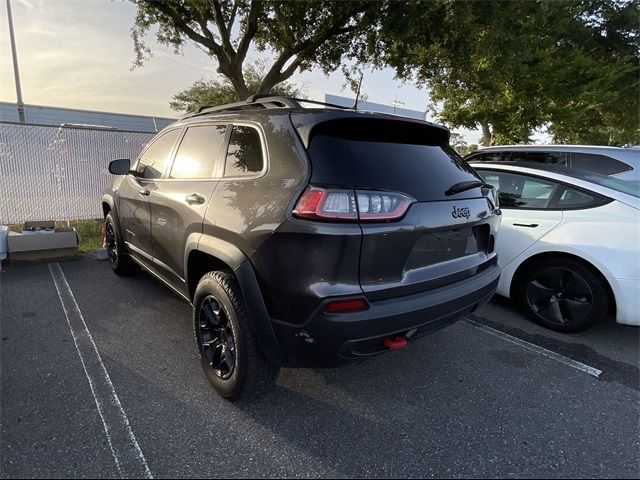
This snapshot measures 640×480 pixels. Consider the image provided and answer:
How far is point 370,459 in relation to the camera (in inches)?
78.8

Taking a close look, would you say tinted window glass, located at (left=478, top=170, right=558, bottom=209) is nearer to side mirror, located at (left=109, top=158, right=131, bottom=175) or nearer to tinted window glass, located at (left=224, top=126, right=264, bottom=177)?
tinted window glass, located at (left=224, top=126, right=264, bottom=177)

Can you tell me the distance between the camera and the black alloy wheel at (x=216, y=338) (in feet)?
7.77

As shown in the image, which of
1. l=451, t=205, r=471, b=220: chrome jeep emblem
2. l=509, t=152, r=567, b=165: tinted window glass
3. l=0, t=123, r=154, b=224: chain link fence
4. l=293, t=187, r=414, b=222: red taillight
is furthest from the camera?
l=0, t=123, r=154, b=224: chain link fence

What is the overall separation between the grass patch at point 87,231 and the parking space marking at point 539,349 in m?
5.67

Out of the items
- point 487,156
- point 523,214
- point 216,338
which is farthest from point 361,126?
point 487,156

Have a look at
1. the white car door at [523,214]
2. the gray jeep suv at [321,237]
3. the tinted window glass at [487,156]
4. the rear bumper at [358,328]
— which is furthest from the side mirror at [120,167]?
the tinted window glass at [487,156]

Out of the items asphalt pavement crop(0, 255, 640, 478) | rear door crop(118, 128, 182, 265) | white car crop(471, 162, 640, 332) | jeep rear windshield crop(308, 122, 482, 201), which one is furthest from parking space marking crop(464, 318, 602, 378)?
rear door crop(118, 128, 182, 265)

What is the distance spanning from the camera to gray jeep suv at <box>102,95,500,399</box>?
190 cm

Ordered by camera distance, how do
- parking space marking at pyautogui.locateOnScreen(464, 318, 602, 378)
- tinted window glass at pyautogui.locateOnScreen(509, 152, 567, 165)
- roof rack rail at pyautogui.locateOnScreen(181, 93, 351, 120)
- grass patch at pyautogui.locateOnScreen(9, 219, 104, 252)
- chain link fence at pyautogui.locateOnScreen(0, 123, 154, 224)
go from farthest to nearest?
chain link fence at pyautogui.locateOnScreen(0, 123, 154, 224) < grass patch at pyautogui.locateOnScreen(9, 219, 104, 252) < tinted window glass at pyautogui.locateOnScreen(509, 152, 567, 165) < parking space marking at pyautogui.locateOnScreen(464, 318, 602, 378) < roof rack rail at pyautogui.locateOnScreen(181, 93, 351, 120)

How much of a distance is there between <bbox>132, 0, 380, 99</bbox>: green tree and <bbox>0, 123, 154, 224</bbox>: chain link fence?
4.03 metres

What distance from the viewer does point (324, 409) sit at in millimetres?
2391

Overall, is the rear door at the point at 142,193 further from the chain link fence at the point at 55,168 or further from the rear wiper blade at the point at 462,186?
the chain link fence at the point at 55,168

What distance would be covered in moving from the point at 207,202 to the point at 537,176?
326cm

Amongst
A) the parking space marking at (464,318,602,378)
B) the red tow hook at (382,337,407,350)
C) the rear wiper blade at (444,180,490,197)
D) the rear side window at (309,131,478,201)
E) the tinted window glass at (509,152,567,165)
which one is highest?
the tinted window glass at (509,152,567,165)
